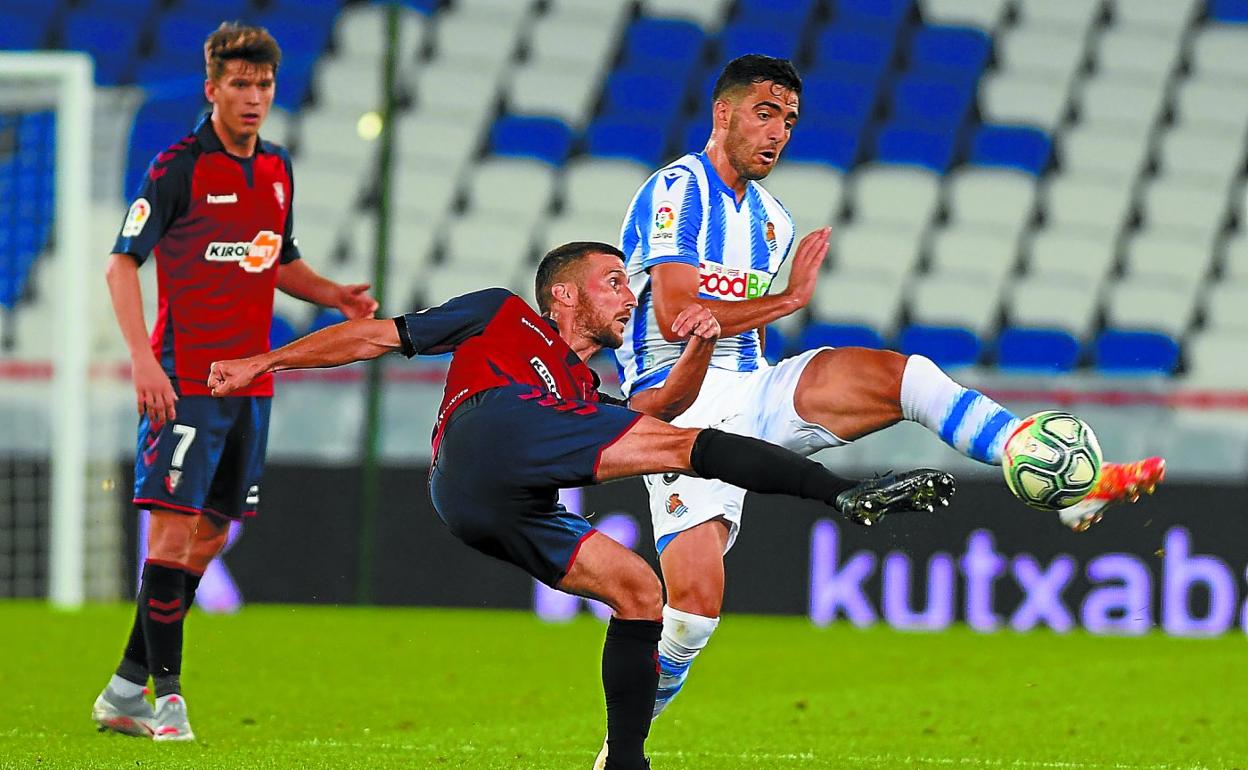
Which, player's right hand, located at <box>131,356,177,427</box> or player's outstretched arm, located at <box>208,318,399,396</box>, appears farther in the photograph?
player's right hand, located at <box>131,356,177,427</box>

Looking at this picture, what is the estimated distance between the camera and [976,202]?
15.1 m

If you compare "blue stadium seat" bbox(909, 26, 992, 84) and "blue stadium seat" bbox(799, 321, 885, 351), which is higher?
"blue stadium seat" bbox(909, 26, 992, 84)

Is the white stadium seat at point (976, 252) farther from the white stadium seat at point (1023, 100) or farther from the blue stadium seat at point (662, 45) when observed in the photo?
the blue stadium seat at point (662, 45)

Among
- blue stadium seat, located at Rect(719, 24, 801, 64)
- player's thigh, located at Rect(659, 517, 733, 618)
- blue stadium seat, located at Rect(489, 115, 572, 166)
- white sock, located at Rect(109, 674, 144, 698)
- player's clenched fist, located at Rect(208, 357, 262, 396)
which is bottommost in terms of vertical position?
white sock, located at Rect(109, 674, 144, 698)

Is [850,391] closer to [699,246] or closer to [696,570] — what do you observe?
[699,246]

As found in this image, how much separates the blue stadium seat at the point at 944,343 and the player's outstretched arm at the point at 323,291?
287 inches

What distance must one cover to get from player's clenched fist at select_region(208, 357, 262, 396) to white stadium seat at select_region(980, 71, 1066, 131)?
465 inches

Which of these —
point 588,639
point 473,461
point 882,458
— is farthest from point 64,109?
point 473,461

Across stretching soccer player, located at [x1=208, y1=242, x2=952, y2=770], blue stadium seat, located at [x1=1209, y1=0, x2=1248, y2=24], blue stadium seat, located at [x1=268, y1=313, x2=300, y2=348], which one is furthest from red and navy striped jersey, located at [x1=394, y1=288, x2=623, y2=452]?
blue stadium seat, located at [x1=1209, y1=0, x2=1248, y2=24]

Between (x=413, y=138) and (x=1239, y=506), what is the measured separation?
25.3 ft

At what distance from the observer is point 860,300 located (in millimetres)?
14188

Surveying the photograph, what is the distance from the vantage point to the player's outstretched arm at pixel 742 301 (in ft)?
17.3

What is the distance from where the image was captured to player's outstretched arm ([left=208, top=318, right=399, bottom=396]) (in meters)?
4.89

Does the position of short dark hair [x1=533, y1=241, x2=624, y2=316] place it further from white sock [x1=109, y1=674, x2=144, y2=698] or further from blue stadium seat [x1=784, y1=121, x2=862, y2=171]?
blue stadium seat [x1=784, y1=121, x2=862, y2=171]
